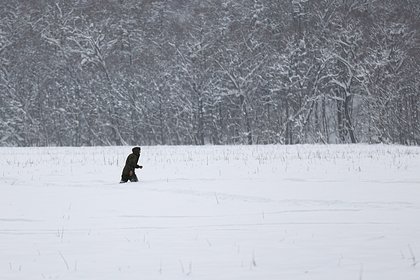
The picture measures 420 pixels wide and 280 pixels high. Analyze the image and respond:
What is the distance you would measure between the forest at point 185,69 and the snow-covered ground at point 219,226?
2164 centimetres

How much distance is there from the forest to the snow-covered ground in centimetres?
2164

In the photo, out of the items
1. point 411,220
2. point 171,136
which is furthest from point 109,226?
point 171,136

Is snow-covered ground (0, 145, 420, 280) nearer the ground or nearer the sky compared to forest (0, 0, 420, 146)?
nearer the ground

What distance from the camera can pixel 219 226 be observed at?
7.98 meters

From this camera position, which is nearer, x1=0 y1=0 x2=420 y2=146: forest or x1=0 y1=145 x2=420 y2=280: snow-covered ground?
x1=0 y1=145 x2=420 y2=280: snow-covered ground

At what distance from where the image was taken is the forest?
120ft

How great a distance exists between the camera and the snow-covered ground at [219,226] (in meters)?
5.50

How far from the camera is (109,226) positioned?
323 inches

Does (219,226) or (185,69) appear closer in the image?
A: (219,226)

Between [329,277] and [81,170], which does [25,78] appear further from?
[329,277]

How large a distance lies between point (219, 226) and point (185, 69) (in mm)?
33007

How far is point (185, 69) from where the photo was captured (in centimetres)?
4012

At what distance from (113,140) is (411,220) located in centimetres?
3747

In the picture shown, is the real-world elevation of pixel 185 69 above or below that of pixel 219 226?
above
